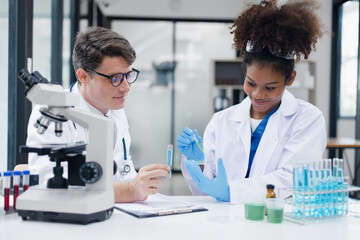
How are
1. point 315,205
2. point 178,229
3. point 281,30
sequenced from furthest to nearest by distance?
point 281,30
point 315,205
point 178,229

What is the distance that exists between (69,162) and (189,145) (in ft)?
2.38

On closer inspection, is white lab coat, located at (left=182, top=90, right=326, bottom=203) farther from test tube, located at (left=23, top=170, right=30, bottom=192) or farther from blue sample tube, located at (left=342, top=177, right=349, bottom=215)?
test tube, located at (left=23, top=170, right=30, bottom=192)

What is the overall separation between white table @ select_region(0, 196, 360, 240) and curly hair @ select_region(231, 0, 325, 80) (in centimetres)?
75

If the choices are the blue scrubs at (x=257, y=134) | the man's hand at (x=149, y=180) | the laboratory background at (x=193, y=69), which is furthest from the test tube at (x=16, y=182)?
the laboratory background at (x=193, y=69)

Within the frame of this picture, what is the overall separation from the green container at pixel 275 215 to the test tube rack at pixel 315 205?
0.14 feet

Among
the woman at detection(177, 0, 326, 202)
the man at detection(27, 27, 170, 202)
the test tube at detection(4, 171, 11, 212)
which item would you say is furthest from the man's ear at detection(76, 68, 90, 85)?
the test tube at detection(4, 171, 11, 212)

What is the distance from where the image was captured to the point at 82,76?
1806mm

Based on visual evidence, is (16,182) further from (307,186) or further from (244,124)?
(244,124)

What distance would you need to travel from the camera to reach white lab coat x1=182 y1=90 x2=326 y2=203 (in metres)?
1.58

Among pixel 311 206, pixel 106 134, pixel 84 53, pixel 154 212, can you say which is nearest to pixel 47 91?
pixel 106 134

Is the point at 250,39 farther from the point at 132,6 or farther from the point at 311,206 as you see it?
the point at 132,6

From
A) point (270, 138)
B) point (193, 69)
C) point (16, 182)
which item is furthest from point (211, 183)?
point (193, 69)

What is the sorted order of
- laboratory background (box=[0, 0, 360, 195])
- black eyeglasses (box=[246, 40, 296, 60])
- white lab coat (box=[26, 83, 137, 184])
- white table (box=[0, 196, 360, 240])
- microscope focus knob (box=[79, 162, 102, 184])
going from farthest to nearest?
laboratory background (box=[0, 0, 360, 195])
black eyeglasses (box=[246, 40, 296, 60])
white lab coat (box=[26, 83, 137, 184])
microscope focus knob (box=[79, 162, 102, 184])
white table (box=[0, 196, 360, 240])

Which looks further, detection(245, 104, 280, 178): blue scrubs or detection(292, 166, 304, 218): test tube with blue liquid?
detection(245, 104, 280, 178): blue scrubs
